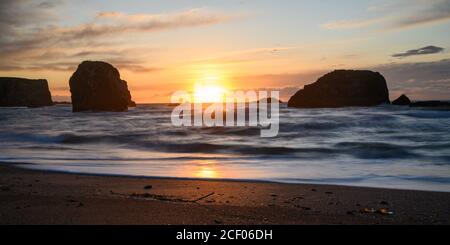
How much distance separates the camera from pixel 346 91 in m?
86.2

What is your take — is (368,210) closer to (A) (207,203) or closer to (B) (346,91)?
(A) (207,203)

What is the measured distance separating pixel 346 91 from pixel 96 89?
4918 centimetres

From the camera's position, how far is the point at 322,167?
10367 mm

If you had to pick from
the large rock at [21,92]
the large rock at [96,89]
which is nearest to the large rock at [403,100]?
the large rock at [96,89]

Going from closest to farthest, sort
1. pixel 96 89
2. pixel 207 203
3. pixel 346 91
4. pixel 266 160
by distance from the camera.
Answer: pixel 207 203 → pixel 266 160 → pixel 96 89 → pixel 346 91

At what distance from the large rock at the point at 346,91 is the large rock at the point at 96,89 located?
122 ft

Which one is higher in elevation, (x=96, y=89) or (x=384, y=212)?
(x=96, y=89)

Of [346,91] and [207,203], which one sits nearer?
[207,203]

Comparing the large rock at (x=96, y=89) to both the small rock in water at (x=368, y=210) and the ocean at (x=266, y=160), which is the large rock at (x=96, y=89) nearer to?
the ocean at (x=266, y=160)

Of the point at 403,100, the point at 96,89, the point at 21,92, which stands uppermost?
the point at 96,89

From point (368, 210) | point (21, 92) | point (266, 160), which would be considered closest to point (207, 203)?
point (368, 210)

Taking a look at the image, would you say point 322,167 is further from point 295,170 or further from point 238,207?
point 238,207
